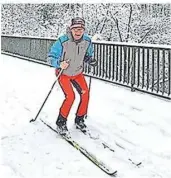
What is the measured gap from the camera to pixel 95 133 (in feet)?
20.5

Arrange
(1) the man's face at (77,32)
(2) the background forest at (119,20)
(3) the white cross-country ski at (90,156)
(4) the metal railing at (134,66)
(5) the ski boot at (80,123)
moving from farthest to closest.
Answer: (2) the background forest at (119,20) < (4) the metal railing at (134,66) < (5) the ski boot at (80,123) < (1) the man's face at (77,32) < (3) the white cross-country ski at (90,156)

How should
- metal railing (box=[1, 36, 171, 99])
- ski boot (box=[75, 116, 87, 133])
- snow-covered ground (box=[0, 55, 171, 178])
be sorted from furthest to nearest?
metal railing (box=[1, 36, 171, 99])
ski boot (box=[75, 116, 87, 133])
snow-covered ground (box=[0, 55, 171, 178])

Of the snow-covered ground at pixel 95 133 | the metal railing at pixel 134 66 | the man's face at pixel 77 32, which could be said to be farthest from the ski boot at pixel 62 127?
the metal railing at pixel 134 66

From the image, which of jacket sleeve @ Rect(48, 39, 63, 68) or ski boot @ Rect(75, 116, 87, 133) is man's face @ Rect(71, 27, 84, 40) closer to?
jacket sleeve @ Rect(48, 39, 63, 68)

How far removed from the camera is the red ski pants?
6262 millimetres

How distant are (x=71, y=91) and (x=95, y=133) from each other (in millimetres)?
754

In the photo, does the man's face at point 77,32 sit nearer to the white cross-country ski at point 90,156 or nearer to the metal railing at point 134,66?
the white cross-country ski at point 90,156

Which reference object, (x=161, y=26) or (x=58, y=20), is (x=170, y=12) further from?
(x=58, y=20)

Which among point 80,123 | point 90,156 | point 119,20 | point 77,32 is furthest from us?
point 119,20

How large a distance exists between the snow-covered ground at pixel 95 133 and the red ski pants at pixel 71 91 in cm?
38

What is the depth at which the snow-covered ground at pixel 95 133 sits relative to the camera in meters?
4.85

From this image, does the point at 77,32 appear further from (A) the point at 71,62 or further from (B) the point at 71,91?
(B) the point at 71,91

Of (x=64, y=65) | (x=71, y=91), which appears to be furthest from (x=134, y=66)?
(x=64, y=65)

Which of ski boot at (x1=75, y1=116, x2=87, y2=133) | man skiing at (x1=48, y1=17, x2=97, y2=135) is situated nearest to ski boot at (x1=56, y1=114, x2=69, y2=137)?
man skiing at (x1=48, y1=17, x2=97, y2=135)
